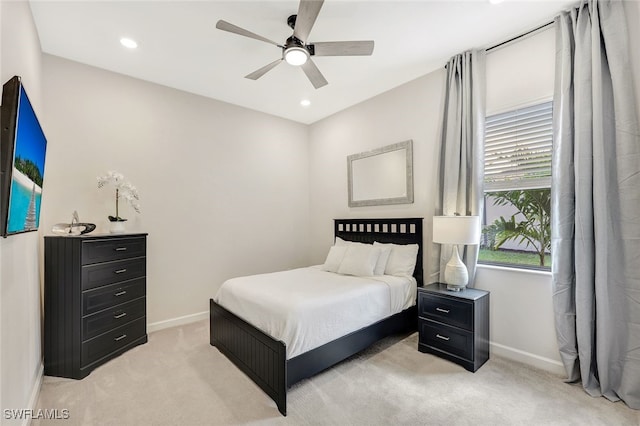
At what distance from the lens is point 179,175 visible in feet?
12.2

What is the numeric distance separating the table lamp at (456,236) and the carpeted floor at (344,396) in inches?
30.3

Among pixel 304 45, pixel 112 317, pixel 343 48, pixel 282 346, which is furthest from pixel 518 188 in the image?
pixel 112 317

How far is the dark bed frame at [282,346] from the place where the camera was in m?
2.11

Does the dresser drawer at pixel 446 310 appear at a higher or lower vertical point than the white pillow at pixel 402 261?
lower

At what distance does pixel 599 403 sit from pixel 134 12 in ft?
15.3

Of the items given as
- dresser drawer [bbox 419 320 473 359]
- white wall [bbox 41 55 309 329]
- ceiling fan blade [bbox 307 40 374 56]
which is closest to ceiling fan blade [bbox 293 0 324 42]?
ceiling fan blade [bbox 307 40 374 56]

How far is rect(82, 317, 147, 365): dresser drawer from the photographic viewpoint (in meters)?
2.52

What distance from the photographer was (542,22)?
99.2 inches

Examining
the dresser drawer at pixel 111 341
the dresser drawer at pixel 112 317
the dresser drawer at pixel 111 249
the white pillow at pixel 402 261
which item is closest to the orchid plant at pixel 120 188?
the dresser drawer at pixel 111 249

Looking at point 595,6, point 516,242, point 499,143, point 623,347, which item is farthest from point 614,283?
point 595,6

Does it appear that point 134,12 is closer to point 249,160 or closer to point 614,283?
point 249,160

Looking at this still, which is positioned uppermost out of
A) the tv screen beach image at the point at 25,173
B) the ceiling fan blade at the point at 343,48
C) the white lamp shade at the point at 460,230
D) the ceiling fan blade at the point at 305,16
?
the ceiling fan blade at the point at 305,16

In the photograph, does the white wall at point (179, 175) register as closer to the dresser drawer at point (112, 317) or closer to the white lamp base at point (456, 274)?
the dresser drawer at point (112, 317)

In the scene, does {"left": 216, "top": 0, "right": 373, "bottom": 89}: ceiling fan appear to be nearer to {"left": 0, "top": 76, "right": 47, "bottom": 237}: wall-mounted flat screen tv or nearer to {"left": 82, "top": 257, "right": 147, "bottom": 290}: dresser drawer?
{"left": 0, "top": 76, "right": 47, "bottom": 237}: wall-mounted flat screen tv
